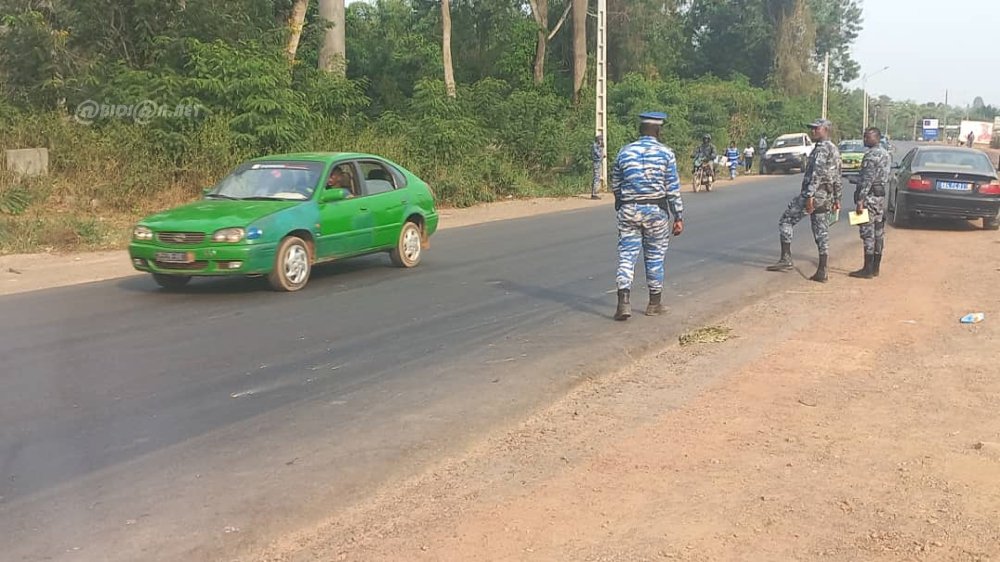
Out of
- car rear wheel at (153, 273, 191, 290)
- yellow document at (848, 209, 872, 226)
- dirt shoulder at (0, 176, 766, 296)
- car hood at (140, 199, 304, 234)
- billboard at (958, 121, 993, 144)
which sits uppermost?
car hood at (140, 199, 304, 234)

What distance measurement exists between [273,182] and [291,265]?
3.94 ft

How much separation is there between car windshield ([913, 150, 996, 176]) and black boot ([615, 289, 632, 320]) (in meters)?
10.1

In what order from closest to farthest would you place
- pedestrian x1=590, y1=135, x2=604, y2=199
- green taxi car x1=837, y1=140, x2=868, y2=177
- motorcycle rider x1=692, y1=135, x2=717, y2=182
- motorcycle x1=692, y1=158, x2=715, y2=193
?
pedestrian x1=590, y1=135, x2=604, y2=199, motorcycle rider x1=692, y1=135, x2=717, y2=182, motorcycle x1=692, y1=158, x2=715, y2=193, green taxi car x1=837, y1=140, x2=868, y2=177

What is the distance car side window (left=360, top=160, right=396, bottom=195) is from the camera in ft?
37.1

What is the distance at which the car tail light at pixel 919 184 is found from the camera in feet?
52.2

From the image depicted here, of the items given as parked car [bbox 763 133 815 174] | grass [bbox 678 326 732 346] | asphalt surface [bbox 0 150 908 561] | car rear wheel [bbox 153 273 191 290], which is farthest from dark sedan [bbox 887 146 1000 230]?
parked car [bbox 763 133 815 174]

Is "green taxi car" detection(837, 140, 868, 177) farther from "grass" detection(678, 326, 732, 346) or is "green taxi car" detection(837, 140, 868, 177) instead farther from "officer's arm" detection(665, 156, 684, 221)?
"grass" detection(678, 326, 732, 346)

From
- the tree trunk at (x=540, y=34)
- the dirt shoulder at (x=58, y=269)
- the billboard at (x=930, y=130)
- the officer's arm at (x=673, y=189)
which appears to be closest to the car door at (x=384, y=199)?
the dirt shoulder at (x=58, y=269)

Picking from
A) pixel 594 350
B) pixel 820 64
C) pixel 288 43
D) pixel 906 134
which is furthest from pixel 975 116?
pixel 594 350

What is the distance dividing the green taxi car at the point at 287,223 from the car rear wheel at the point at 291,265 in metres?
0.01

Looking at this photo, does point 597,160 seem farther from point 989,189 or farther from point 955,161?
point 989,189

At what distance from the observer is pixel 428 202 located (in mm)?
12398

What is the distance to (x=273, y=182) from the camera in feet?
34.5

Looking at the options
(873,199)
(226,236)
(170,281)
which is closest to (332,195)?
(226,236)
